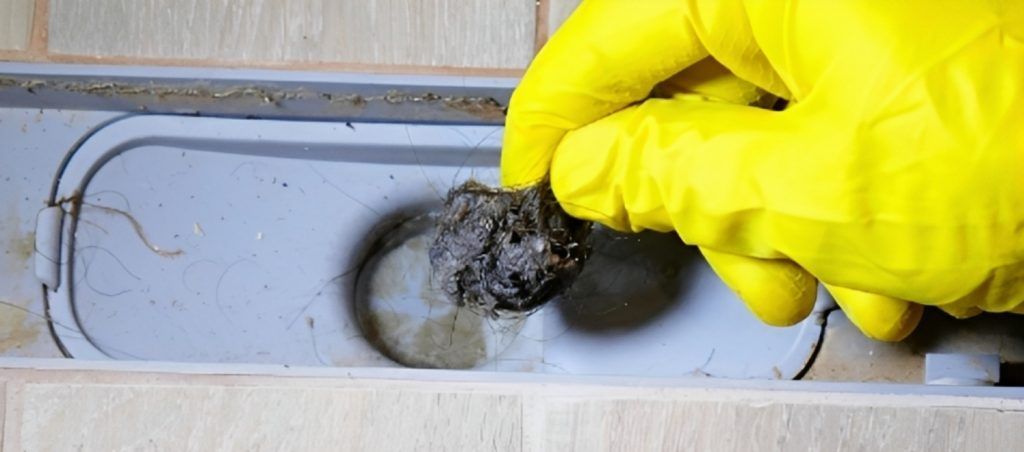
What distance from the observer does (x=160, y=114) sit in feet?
3.06

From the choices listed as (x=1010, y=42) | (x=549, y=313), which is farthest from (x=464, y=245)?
(x=1010, y=42)

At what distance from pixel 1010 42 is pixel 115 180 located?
76cm

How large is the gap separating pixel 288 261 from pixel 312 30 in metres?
0.22

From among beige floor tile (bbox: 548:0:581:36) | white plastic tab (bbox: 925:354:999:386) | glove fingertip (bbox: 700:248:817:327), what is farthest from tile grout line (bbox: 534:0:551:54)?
white plastic tab (bbox: 925:354:999:386)

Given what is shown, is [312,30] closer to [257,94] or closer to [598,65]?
[257,94]

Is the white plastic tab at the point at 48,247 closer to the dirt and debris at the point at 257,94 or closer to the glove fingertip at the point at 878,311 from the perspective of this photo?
the dirt and debris at the point at 257,94

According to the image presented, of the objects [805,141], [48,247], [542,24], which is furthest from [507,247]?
[48,247]

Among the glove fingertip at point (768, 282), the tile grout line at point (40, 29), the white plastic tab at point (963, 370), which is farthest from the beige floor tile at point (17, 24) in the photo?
the white plastic tab at point (963, 370)

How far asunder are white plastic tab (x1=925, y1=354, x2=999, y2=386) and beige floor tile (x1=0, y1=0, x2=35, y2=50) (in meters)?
0.81

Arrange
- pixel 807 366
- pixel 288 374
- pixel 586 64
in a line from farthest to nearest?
1. pixel 807 366
2. pixel 288 374
3. pixel 586 64

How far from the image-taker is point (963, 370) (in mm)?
810

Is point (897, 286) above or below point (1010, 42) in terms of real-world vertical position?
below

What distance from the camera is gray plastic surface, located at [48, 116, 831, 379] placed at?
91 centimetres

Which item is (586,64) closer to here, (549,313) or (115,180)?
(549,313)
